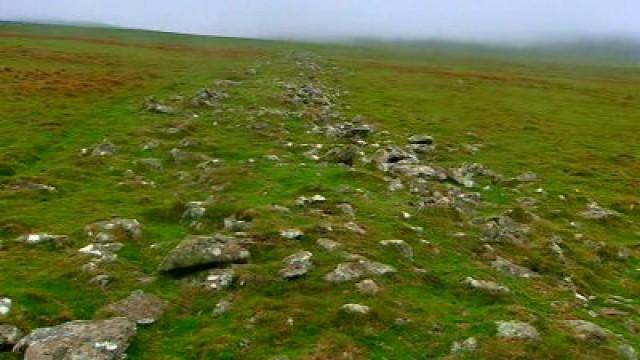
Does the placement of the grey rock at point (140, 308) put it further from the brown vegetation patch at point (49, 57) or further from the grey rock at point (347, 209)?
the brown vegetation patch at point (49, 57)

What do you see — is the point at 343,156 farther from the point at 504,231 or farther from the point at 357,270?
the point at 357,270

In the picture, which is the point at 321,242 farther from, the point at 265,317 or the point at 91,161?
the point at 91,161

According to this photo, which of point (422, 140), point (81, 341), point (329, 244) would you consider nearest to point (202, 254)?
point (329, 244)

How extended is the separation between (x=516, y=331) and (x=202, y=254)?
7181mm

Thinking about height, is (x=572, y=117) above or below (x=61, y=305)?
below

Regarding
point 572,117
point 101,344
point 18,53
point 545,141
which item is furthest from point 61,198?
point 18,53

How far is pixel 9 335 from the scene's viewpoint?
13633 millimetres

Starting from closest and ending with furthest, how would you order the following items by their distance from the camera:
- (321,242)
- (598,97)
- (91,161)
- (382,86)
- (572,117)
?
(321,242), (91,161), (572,117), (382,86), (598,97)

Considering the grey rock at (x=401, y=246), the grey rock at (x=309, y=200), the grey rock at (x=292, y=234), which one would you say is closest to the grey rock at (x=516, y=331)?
the grey rock at (x=401, y=246)

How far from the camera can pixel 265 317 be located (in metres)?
14.7

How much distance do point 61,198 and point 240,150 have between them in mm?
10024

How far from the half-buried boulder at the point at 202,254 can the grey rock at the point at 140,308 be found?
1357 millimetres

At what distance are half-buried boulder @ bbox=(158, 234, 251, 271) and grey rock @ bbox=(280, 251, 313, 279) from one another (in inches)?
→ 42.4

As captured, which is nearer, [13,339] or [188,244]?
[13,339]
